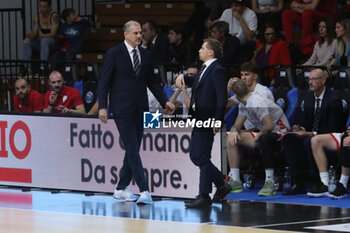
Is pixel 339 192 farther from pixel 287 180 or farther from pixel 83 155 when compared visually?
pixel 83 155

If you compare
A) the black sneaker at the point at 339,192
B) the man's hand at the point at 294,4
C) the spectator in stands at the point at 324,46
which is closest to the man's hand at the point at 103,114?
the black sneaker at the point at 339,192

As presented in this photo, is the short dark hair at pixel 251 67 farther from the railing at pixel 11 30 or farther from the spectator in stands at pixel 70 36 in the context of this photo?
the railing at pixel 11 30

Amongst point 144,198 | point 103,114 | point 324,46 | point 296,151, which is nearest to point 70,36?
point 324,46

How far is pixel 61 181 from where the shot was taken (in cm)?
1264

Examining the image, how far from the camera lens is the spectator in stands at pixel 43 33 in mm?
19375

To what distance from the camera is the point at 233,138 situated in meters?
12.4

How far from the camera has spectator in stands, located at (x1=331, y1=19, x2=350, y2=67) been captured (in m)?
14.6

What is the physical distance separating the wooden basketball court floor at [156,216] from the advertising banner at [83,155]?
229 millimetres

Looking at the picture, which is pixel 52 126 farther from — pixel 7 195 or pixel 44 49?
pixel 44 49

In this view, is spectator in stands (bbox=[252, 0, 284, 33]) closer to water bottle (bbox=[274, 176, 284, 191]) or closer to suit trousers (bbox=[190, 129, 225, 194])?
water bottle (bbox=[274, 176, 284, 191])

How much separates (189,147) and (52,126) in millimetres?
2093

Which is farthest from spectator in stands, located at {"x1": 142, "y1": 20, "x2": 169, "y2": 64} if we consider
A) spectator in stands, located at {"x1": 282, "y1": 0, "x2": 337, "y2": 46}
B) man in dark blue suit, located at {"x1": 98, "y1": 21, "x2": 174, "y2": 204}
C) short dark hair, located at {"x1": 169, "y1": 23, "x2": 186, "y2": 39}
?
man in dark blue suit, located at {"x1": 98, "y1": 21, "x2": 174, "y2": 204}

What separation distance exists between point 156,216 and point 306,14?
679cm

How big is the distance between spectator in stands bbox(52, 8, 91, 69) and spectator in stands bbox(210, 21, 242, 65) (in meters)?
4.73
